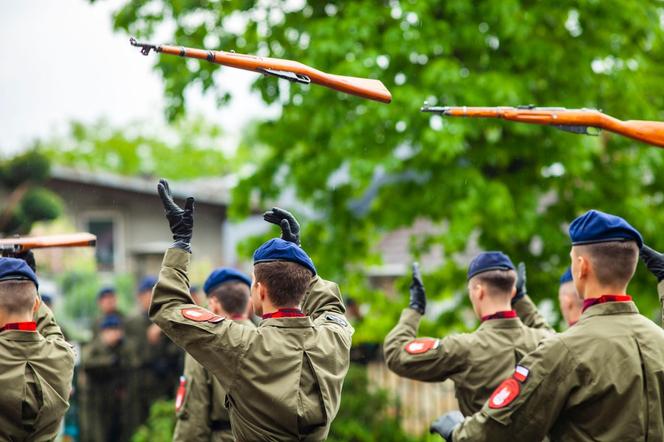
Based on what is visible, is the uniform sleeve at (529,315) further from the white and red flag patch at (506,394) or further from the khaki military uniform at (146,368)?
the khaki military uniform at (146,368)

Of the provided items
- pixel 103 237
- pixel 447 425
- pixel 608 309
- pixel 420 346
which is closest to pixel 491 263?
pixel 420 346

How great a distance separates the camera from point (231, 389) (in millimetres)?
4309

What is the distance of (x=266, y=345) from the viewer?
432 centimetres

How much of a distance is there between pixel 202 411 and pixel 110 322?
572 cm

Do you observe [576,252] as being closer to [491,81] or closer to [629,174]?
[491,81]

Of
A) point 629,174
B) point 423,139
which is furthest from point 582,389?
point 629,174

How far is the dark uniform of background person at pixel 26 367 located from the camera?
4633 mm

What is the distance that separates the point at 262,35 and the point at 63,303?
1300cm

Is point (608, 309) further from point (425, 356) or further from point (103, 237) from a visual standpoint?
point (103, 237)

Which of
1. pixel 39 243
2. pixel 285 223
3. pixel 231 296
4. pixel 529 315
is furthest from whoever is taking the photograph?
pixel 529 315

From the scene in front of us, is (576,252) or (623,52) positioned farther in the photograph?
(623,52)

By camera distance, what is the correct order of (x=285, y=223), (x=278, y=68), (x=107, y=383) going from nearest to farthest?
(x=278, y=68) → (x=285, y=223) → (x=107, y=383)

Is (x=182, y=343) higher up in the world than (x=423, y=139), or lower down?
lower down

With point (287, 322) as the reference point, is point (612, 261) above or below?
above
